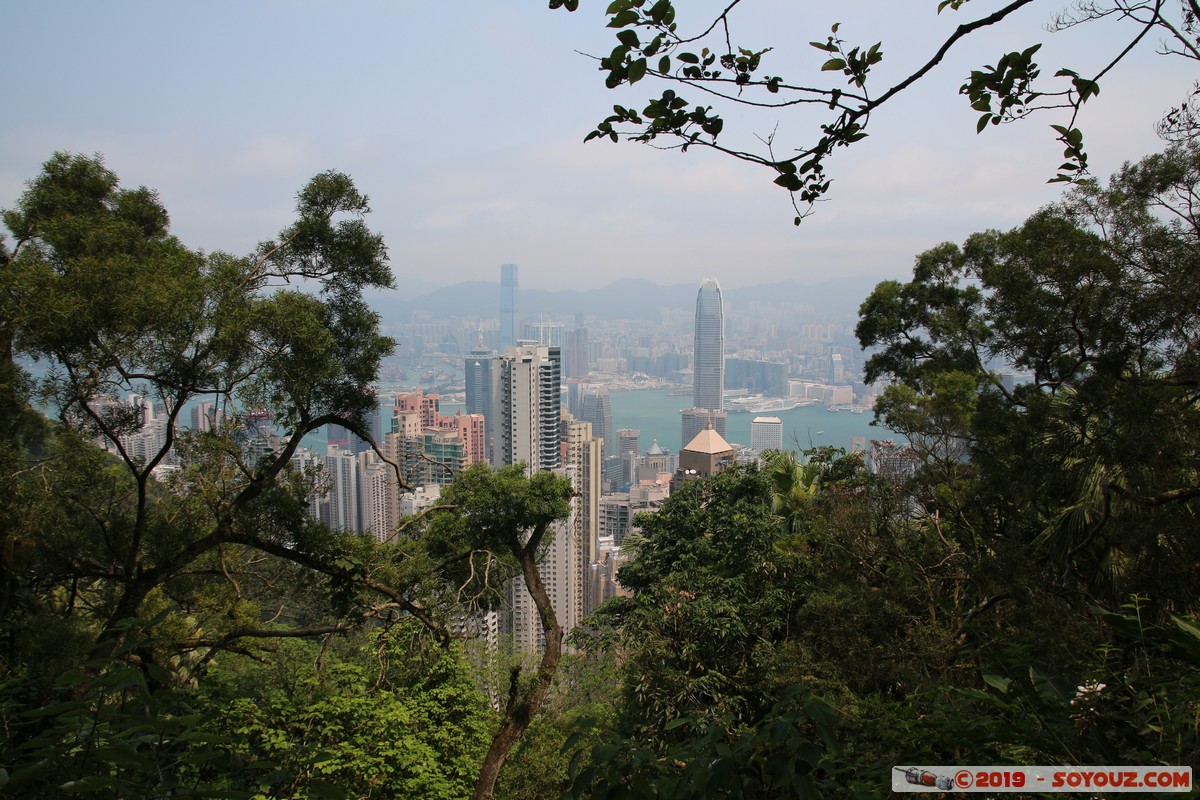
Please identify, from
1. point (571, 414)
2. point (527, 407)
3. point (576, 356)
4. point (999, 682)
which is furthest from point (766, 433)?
point (576, 356)

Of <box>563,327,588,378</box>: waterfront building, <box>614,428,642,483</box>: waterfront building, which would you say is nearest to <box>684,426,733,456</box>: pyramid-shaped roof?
<box>614,428,642,483</box>: waterfront building

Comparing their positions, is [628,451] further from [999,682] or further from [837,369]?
[999,682]

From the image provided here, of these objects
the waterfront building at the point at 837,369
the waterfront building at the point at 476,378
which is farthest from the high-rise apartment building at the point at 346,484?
the waterfront building at the point at 837,369

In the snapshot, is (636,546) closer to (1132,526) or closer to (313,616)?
(313,616)

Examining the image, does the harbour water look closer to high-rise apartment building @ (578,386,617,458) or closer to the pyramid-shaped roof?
high-rise apartment building @ (578,386,617,458)

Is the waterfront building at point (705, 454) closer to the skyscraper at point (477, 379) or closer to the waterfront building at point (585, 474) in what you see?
the waterfront building at point (585, 474)

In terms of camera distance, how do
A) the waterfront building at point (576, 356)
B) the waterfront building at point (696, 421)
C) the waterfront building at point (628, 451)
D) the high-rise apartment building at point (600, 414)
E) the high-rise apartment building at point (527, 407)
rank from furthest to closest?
1. the waterfront building at point (576, 356)
2. the high-rise apartment building at point (600, 414)
3. the waterfront building at point (628, 451)
4. the waterfront building at point (696, 421)
5. the high-rise apartment building at point (527, 407)
